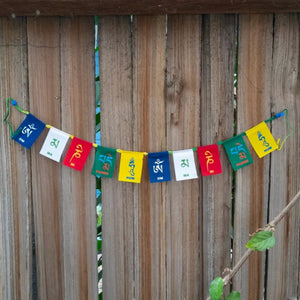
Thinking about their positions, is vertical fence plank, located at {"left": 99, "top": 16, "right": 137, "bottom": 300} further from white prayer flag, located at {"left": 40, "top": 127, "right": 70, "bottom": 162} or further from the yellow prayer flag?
the yellow prayer flag

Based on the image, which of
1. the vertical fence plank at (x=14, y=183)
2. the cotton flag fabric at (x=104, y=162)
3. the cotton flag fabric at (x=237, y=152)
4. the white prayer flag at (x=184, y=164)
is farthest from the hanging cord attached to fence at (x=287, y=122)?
the vertical fence plank at (x=14, y=183)

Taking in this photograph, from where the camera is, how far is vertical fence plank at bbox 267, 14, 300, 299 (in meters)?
1.68

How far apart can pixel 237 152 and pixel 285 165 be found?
0.82 ft

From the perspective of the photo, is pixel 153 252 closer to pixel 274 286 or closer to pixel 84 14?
pixel 274 286

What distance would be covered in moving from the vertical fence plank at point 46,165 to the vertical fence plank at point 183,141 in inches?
19.0

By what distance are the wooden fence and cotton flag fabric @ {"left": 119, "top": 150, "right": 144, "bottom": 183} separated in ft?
0.16

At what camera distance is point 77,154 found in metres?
1.64

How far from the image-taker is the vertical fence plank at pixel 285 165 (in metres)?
1.68

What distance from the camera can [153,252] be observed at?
1.75m

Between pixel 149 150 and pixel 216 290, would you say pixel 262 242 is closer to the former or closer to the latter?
pixel 216 290

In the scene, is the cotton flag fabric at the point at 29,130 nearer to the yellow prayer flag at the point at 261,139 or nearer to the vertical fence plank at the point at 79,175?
the vertical fence plank at the point at 79,175

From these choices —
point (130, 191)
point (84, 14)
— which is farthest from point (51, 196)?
point (84, 14)

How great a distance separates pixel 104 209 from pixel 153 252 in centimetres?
30

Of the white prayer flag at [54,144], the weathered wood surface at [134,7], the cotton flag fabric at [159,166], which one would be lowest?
the cotton flag fabric at [159,166]
